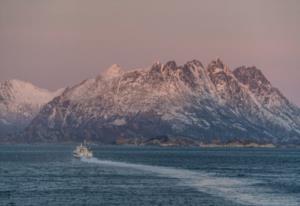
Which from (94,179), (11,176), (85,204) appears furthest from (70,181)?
(85,204)

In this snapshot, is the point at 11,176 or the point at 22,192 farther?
the point at 11,176

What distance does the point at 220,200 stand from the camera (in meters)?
112

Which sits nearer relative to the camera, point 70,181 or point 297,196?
point 297,196

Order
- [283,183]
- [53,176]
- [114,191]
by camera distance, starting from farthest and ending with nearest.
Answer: [53,176], [283,183], [114,191]

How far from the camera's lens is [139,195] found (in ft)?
403

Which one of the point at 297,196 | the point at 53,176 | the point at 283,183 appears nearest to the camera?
the point at 297,196

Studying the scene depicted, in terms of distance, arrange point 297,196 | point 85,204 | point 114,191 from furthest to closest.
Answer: point 114,191, point 297,196, point 85,204

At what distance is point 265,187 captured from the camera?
5472 inches

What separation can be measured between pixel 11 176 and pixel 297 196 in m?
71.2

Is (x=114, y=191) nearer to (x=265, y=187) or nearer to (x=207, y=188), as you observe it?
(x=207, y=188)

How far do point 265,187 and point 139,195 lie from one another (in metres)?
26.4

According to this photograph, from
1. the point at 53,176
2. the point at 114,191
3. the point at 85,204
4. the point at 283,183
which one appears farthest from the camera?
the point at 53,176

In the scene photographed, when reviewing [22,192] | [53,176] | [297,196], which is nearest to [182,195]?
[297,196]

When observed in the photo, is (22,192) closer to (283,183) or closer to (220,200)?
(220,200)
